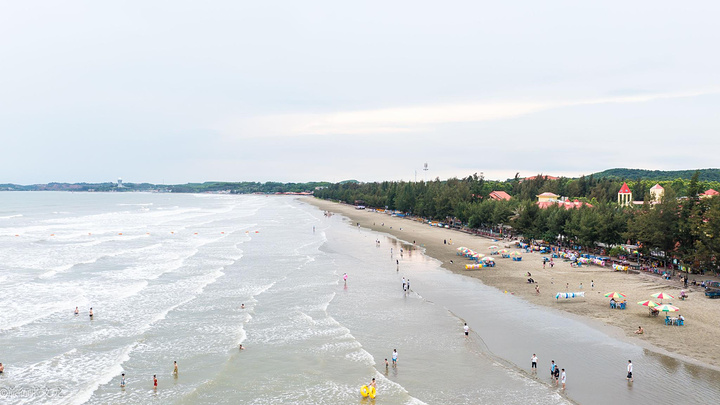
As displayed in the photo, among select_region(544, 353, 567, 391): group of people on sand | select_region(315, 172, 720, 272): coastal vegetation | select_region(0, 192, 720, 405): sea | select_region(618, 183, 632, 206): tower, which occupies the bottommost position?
select_region(0, 192, 720, 405): sea

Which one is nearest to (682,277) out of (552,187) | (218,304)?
(218,304)

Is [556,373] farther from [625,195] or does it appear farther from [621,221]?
[625,195]

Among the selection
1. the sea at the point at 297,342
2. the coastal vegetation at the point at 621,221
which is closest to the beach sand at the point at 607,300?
the sea at the point at 297,342

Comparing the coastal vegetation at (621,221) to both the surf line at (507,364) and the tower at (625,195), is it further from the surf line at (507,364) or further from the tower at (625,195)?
the tower at (625,195)

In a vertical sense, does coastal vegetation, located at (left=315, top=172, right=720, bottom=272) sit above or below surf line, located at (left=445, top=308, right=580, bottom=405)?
above

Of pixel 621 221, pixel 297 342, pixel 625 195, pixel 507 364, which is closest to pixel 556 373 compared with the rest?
pixel 507 364

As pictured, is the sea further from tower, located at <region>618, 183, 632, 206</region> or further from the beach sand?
tower, located at <region>618, 183, 632, 206</region>

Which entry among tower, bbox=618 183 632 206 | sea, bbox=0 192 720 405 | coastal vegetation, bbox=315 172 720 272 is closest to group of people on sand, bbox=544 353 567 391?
sea, bbox=0 192 720 405
